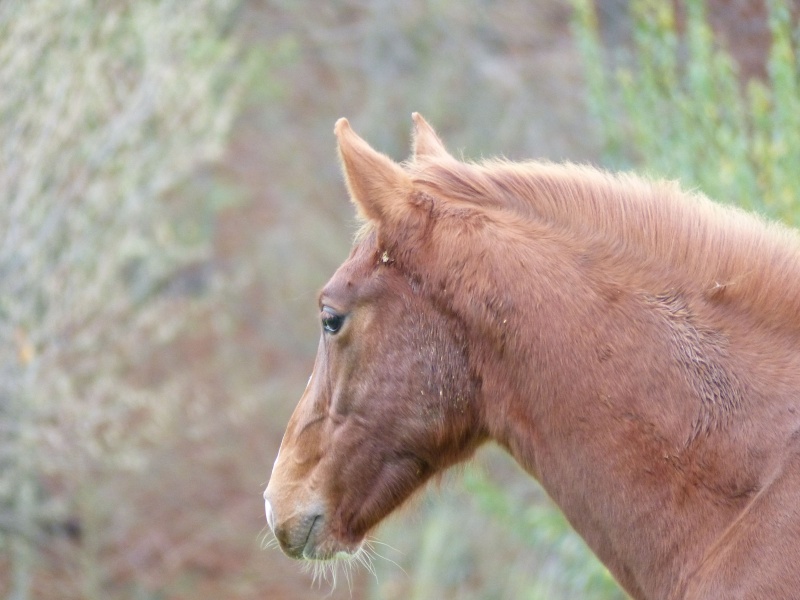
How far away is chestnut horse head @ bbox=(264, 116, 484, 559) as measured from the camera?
2625 mm

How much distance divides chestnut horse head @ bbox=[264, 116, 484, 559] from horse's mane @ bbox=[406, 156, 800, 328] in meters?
0.16

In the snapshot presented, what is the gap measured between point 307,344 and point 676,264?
9.08 meters

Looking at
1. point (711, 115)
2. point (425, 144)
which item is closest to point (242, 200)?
point (711, 115)

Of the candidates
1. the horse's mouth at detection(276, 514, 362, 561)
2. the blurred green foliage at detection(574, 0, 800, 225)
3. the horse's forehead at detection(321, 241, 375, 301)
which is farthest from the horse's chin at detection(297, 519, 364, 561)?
the blurred green foliage at detection(574, 0, 800, 225)

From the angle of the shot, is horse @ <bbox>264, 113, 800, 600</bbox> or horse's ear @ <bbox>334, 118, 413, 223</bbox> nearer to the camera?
horse @ <bbox>264, 113, 800, 600</bbox>

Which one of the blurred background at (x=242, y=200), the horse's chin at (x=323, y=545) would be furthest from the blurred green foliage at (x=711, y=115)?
the horse's chin at (x=323, y=545)

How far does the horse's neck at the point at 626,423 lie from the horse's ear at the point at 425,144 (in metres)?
0.66

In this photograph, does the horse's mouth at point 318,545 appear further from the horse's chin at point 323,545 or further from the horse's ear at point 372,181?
the horse's ear at point 372,181

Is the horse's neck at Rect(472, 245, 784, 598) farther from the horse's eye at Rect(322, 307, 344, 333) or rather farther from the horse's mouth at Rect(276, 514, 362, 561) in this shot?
the horse's mouth at Rect(276, 514, 362, 561)

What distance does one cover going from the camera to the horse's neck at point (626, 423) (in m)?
2.28

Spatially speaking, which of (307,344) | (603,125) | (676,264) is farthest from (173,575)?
(676,264)

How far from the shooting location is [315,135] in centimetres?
1121

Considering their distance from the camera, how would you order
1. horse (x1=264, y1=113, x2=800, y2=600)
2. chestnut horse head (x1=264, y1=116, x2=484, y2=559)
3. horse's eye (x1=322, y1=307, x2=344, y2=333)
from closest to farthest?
horse (x1=264, y1=113, x2=800, y2=600), chestnut horse head (x1=264, y1=116, x2=484, y2=559), horse's eye (x1=322, y1=307, x2=344, y2=333)

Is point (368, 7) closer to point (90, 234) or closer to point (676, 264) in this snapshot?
point (90, 234)
